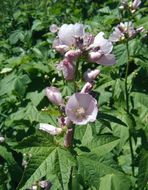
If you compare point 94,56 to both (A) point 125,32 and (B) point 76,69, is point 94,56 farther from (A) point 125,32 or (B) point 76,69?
(A) point 125,32

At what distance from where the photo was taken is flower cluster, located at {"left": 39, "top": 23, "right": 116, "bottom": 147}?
1.78 meters

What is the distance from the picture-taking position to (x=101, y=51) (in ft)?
5.99

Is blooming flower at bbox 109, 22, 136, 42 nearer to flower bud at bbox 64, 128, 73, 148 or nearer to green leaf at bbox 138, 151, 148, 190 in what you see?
green leaf at bbox 138, 151, 148, 190

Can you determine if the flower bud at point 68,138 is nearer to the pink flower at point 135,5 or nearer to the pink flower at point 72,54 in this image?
the pink flower at point 72,54

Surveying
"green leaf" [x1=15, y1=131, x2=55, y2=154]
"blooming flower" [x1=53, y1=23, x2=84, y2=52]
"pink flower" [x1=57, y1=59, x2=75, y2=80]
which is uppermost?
"blooming flower" [x1=53, y1=23, x2=84, y2=52]

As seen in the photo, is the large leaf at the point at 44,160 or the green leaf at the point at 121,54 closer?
the large leaf at the point at 44,160

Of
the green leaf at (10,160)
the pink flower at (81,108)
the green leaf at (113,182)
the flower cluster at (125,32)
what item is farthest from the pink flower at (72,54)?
the flower cluster at (125,32)

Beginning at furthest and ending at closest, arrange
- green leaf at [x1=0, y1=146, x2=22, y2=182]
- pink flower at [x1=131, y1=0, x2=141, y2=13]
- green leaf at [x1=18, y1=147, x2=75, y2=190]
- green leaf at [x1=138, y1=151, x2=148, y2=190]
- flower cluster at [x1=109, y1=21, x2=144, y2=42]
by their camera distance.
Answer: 1. pink flower at [x1=131, y1=0, x2=141, y2=13]
2. flower cluster at [x1=109, y1=21, x2=144, y2=42]
3. green leaf at [x1=0, y1=146, x2=22, y2=182]
4. green leaf at [x1=138, y1=151, x2=148, y2=190]
5. green leaf at [x1=18, y1=147, x2=75, y2=190]

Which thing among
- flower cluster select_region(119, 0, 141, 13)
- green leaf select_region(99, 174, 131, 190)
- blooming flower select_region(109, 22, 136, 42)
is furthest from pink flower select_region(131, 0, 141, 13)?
green leaf select_region(99, 174, 131, 190)

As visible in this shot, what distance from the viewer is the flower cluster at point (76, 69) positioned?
1.78m

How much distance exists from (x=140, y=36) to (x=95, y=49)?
1891mm

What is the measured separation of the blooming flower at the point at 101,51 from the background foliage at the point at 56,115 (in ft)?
0.66

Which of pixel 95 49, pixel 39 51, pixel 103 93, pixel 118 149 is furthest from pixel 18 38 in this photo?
pixel 95 49

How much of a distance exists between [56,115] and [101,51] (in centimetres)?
30
